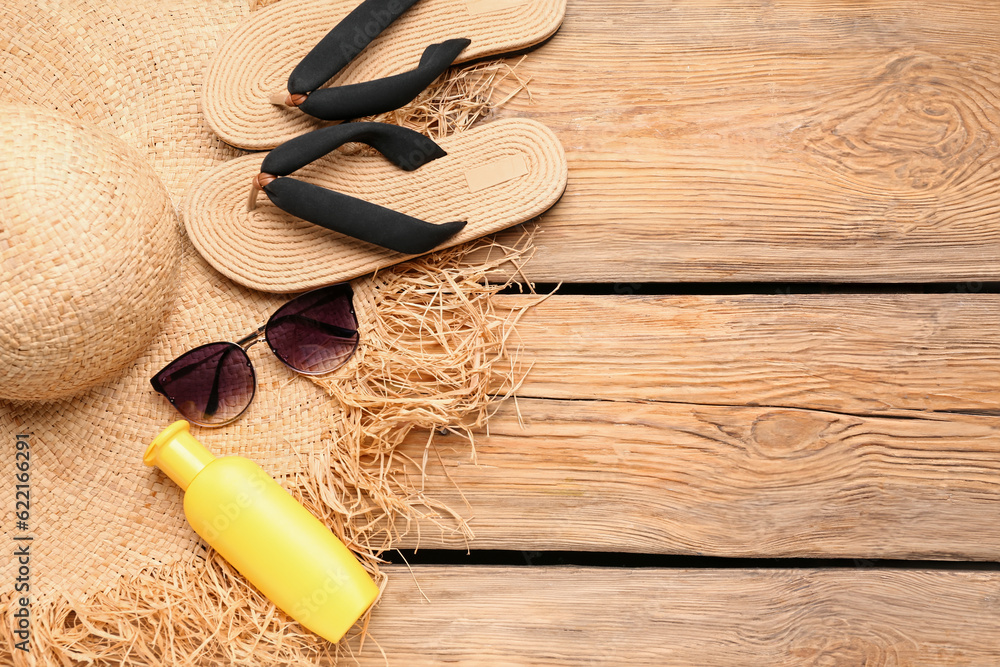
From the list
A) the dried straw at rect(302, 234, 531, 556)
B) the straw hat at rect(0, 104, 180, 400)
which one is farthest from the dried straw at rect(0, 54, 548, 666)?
the straw hat at rect(0, 104, 180, 400)

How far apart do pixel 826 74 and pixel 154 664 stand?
0.94 meters

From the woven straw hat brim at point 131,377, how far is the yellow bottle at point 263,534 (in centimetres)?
5

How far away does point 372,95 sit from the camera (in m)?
0.62

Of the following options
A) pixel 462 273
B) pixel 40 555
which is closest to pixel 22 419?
pixel 40 555

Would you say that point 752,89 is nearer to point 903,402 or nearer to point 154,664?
point 903,402

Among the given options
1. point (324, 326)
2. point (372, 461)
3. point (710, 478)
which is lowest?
point (710, 478)

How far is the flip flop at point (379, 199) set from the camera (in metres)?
0.64

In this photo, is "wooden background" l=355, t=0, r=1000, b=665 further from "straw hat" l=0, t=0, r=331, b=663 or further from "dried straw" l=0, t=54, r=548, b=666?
"straw hat" l=0, t=0, r=331, b=663

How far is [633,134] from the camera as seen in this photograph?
0.68m

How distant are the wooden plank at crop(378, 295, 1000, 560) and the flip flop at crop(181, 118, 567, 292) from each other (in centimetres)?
11

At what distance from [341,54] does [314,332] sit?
11.2 inches

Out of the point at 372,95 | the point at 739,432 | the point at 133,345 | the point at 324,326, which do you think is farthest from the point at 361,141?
the point at 739,432

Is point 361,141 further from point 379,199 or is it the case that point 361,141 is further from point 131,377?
point 131,377

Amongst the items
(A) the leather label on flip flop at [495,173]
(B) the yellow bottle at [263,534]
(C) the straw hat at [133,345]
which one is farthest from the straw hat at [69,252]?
(A) the leather label on flip flop at [495,173]
